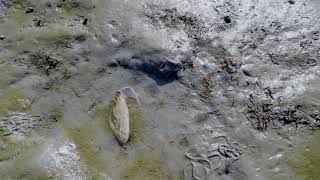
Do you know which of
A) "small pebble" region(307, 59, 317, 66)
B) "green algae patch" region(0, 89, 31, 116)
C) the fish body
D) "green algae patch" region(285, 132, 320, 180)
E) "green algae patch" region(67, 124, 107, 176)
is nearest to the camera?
"green algae patch" region(285, 132, 320, 180)

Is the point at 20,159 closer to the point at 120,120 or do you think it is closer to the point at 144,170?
the point at 120,120

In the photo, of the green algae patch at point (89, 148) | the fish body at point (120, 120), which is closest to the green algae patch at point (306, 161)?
the fish body at point (120, 120)

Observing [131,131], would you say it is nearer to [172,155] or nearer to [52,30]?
[172,155]

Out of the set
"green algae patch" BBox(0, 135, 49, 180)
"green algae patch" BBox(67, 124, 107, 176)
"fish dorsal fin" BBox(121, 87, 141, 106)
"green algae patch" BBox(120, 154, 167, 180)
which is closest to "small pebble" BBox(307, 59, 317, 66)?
"fish dorsal fin" BBox(121, 87, 141, 106)

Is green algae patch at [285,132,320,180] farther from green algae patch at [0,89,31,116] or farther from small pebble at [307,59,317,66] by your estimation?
green algae patch at [0,89,31,116]

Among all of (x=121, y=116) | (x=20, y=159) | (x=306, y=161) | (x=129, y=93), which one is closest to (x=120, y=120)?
(x=121, y=116)

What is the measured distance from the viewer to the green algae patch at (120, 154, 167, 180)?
6094 mm

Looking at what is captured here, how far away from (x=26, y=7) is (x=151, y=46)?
8.65 feet

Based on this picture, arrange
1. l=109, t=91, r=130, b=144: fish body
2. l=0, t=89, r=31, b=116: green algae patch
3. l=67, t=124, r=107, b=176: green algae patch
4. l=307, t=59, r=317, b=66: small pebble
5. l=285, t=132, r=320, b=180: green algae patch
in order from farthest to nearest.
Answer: l=307, t=59, r=317, b=66: small pebble
l=0, t=89, r=31, b=116: green algae patch
l=109, t=91, r=130, b=144: fish body
l=67, t=124, r=107, b=176: green algae patch
l=285, t=132, r=320, b=180: green algae patch

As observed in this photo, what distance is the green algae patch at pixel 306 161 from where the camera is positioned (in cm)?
602

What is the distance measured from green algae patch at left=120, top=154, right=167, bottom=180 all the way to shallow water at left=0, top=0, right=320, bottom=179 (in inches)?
0.6

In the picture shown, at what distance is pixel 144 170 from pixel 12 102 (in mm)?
2433

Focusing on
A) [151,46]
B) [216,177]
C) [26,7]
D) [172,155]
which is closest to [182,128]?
[172,155]

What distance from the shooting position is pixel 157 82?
7.04m
